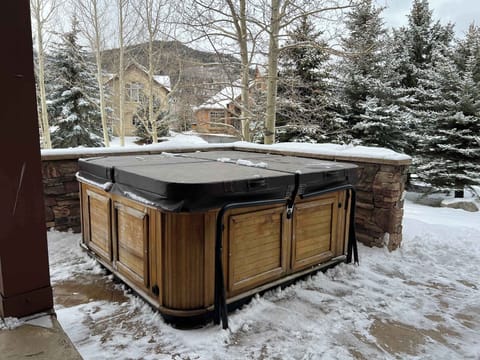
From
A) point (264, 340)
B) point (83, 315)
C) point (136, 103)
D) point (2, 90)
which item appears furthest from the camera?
point (136, 103)

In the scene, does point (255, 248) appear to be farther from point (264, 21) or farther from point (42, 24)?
point (42, 24)

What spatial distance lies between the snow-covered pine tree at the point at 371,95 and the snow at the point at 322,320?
6716mm

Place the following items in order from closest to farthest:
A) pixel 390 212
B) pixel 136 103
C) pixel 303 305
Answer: pixel 303 305 → pixel 390 212 → pixel 136 103

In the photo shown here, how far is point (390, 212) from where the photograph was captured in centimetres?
338

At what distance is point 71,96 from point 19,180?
12665 mm

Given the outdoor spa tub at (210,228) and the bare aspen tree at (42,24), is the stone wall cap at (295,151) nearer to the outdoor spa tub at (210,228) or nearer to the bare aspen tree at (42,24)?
the outdoor spa tub at (210,228)

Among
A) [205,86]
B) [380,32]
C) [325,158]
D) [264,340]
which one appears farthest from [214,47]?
[264,340]

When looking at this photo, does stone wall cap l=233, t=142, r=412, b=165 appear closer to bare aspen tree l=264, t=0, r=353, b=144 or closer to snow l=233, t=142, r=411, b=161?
snow l=233, t=142, r=411, b=161

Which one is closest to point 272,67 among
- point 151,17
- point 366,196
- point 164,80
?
point 366,196

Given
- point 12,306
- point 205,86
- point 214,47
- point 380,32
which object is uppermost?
point 380,32

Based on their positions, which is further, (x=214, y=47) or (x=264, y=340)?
(x=214, y=47)

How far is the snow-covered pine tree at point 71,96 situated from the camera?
12.3 meters

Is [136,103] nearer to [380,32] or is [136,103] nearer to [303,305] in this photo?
[380,32]

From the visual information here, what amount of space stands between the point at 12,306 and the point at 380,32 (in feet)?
38.5
